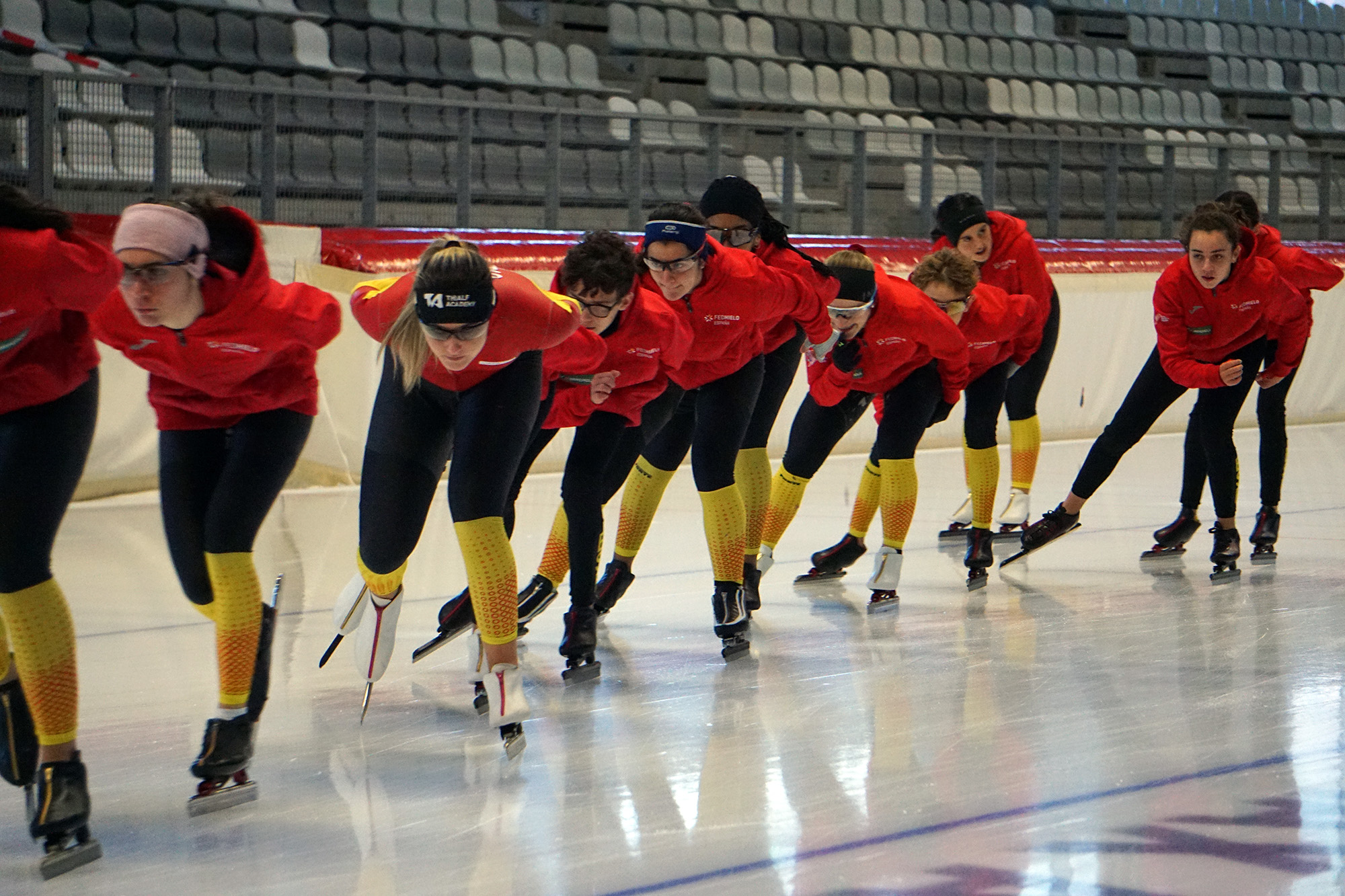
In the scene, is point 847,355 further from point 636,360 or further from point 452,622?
point 452,622

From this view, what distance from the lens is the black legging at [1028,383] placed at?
6020mm

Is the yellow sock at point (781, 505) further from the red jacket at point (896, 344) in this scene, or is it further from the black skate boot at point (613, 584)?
the black skate boot at point (613, 584)

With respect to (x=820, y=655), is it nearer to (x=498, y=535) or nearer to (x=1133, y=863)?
(x=498, y=535)

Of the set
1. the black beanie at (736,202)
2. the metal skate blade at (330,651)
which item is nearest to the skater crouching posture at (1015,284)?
the black beanie at (736,202)

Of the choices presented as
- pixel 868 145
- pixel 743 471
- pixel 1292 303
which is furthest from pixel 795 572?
pixel 868 145

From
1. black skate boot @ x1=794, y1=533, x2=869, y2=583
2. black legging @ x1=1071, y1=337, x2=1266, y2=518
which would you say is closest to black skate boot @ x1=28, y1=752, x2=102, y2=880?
black skate boot @ x1=794, y1=533, x2=869, y2=583

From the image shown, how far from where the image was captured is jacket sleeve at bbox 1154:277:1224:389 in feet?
16.5

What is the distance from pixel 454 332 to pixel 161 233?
58 cm

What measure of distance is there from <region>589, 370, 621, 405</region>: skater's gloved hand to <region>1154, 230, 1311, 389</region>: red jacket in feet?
8.08

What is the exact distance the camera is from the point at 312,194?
7250 millimetres

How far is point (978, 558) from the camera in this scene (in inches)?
204

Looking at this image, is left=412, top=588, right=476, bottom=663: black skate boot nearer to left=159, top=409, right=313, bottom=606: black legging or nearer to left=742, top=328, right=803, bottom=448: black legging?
left=159, top=409, right=313, bottom=606: black legging

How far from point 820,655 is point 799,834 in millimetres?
1531

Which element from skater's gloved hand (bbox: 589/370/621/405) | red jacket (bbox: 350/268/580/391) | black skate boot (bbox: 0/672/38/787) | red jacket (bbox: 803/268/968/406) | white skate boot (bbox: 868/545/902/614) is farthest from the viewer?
white skate boot (bbox: 868/545/902/614)
